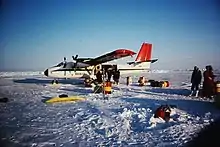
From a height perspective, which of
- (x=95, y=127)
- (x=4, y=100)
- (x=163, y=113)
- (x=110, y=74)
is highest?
(x=110, y=74)

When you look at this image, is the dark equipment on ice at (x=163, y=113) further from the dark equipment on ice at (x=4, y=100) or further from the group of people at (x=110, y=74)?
the group of people at (x=110, y=74)

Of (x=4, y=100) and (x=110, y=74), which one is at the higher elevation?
(x=110, y=74)

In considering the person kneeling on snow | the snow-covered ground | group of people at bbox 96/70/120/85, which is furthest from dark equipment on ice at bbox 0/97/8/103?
group of people at bbox 96/70/120/85

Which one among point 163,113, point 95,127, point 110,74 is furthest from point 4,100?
point 110,74

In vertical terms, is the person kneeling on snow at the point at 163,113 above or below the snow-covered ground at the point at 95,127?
above

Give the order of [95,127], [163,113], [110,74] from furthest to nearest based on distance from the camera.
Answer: [110,74]
[163,113]
[95,127]

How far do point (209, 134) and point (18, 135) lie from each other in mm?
1440

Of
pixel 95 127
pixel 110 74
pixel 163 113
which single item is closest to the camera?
pixel 95 127

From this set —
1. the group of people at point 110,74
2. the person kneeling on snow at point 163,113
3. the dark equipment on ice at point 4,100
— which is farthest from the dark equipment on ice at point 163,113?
the group of people at point 110,74

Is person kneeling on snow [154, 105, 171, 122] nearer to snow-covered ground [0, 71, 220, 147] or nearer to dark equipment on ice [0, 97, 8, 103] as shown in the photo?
snow-covered ground [0, 71, 220, 147]

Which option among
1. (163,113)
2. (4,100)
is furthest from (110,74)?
(4,100)

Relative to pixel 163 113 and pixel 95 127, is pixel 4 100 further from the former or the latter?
pixel 163 113

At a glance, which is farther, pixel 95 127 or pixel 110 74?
pixel 110 74

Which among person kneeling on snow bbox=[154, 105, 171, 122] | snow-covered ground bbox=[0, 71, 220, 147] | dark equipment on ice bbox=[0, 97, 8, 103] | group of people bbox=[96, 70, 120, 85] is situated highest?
group of people bbox=[96, 70, 120, 85]
